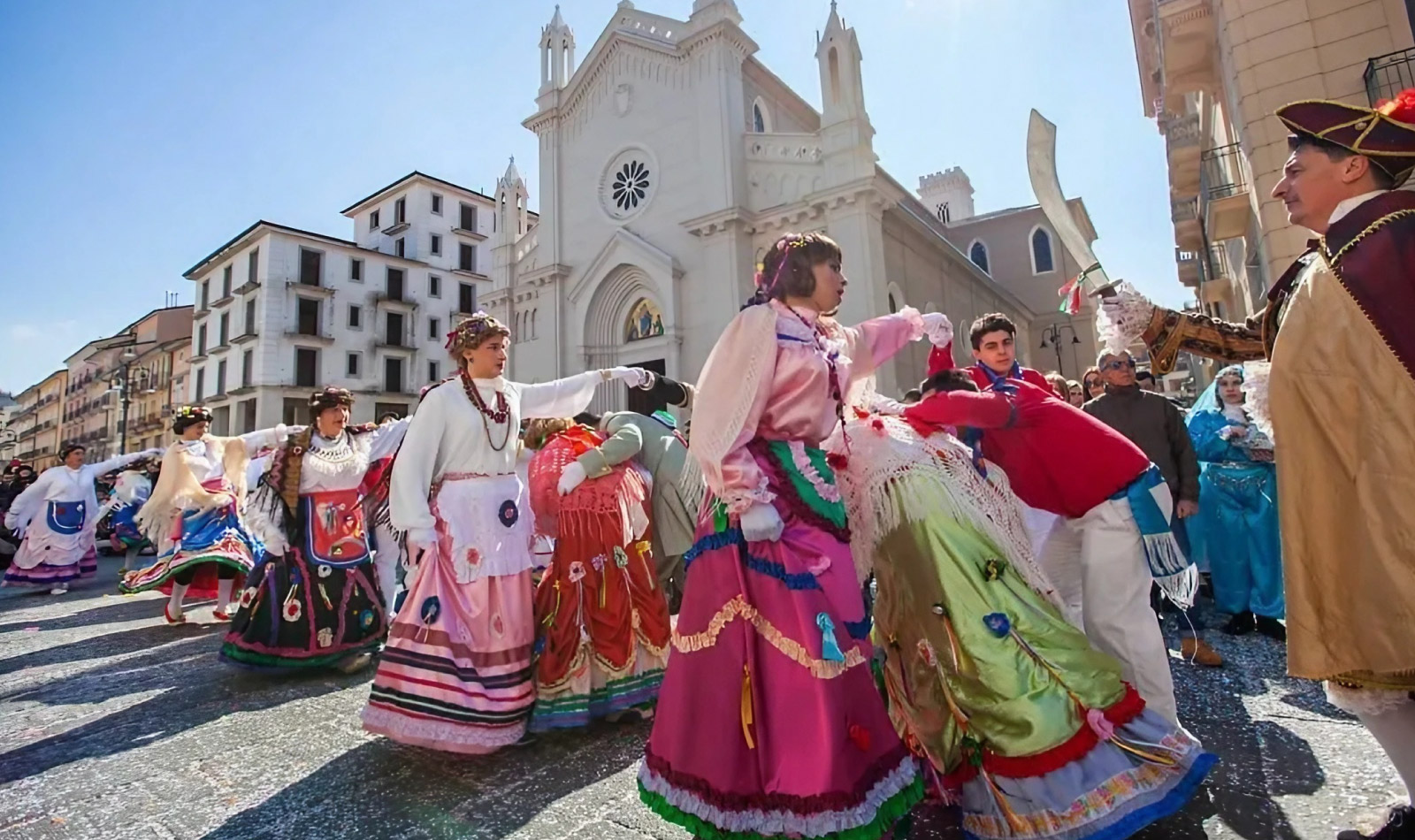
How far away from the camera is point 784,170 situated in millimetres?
16625

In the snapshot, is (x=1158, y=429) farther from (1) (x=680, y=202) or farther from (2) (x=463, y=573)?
(1) (x=680, y=202)

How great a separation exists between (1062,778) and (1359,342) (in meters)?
1.40

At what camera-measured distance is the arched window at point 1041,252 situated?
32.1 metres

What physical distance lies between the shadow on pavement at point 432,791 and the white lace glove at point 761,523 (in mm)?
1353

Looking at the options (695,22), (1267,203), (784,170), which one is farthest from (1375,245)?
(695,22)

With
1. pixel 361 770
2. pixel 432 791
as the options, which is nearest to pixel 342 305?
pixel 361 770

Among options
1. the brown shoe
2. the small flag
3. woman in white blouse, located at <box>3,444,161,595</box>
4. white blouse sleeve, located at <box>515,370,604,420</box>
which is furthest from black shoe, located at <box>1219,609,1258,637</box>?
woman in white blouse, located at <box>3,444,161,595</box>

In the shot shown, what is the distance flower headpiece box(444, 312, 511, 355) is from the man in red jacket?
2201mm

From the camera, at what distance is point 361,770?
291 centimetres

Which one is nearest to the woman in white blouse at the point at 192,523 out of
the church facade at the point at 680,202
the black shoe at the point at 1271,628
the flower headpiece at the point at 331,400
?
the flower headpiece at the point at 331,400

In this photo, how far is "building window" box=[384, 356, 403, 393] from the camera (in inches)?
1476

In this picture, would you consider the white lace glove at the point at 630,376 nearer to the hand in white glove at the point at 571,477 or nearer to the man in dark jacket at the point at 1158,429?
the hand in white glove at the point at 571,477

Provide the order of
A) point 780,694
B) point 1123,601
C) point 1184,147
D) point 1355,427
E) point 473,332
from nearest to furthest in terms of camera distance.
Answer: point 1355,427
point 780,694
point 1123,601
point 473,332
point 1184,147

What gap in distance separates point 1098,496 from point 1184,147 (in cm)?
1516
